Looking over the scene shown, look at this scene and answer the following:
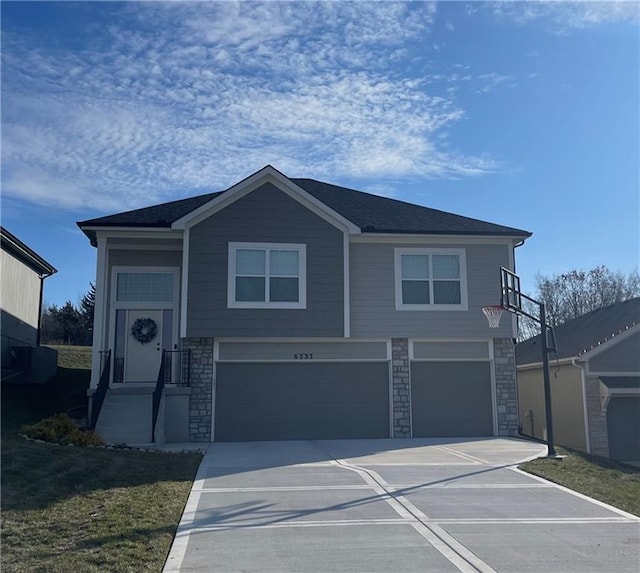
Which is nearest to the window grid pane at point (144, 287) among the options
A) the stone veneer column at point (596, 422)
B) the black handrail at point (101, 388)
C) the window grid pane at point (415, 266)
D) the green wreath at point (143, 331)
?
the green wreath at point (143, 331)

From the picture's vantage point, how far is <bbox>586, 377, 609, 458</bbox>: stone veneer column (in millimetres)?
18516

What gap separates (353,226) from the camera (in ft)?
53.7

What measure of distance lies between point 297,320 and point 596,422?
30.5 feet

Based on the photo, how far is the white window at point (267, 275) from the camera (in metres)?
16.0

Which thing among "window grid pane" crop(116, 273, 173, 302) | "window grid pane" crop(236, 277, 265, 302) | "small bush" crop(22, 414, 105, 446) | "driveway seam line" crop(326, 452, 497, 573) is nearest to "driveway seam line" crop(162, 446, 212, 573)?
"driveway seam line" crop(326, 452, 497, 573)

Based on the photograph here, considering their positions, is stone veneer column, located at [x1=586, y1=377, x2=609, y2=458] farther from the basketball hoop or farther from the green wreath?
the green wreath

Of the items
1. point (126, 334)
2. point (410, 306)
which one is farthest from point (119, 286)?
point (410, 306)

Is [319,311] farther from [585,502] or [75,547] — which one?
[75,547]

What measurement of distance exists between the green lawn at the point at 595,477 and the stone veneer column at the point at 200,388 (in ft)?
25.0

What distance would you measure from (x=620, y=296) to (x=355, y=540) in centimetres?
3907

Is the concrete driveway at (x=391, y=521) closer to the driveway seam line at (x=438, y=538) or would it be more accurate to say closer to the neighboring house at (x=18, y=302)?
the driveway seam line at (x=438, y=538)

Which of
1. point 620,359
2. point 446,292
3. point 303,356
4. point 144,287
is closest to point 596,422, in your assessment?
point 620,359

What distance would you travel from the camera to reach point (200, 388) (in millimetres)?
15938

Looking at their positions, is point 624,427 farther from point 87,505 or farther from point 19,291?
point 19,291
